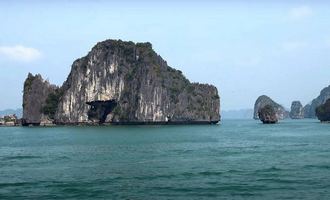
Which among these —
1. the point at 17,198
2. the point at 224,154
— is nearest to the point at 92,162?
the point at 224,154

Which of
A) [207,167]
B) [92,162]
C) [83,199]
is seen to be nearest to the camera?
[83,199]

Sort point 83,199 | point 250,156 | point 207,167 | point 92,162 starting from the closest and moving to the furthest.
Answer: point 83,199 < point 207,167 < point 92,162 < point 250,156

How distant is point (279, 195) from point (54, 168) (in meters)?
29.5

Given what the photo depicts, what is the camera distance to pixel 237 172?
53.3m

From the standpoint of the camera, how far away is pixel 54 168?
195 feet

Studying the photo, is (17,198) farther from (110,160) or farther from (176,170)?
(110,160)

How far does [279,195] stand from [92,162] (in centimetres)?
3299

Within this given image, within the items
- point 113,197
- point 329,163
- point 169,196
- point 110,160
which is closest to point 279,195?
point 169,196

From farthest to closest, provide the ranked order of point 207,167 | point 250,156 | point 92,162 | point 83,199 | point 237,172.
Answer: point 250,156 < point 92,162 < point 207,167 < point 237,172 < point 83,199

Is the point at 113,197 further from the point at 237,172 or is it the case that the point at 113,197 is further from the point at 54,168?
the point at 54,168

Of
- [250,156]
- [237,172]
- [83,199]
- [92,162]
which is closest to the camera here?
[83,199]

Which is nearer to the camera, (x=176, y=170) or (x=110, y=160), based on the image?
(x=176, y=170)

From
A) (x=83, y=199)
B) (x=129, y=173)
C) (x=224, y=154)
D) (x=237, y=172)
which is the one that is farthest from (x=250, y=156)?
(x=83, y=199)

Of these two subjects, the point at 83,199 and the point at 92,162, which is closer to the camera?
the point at 83,199
